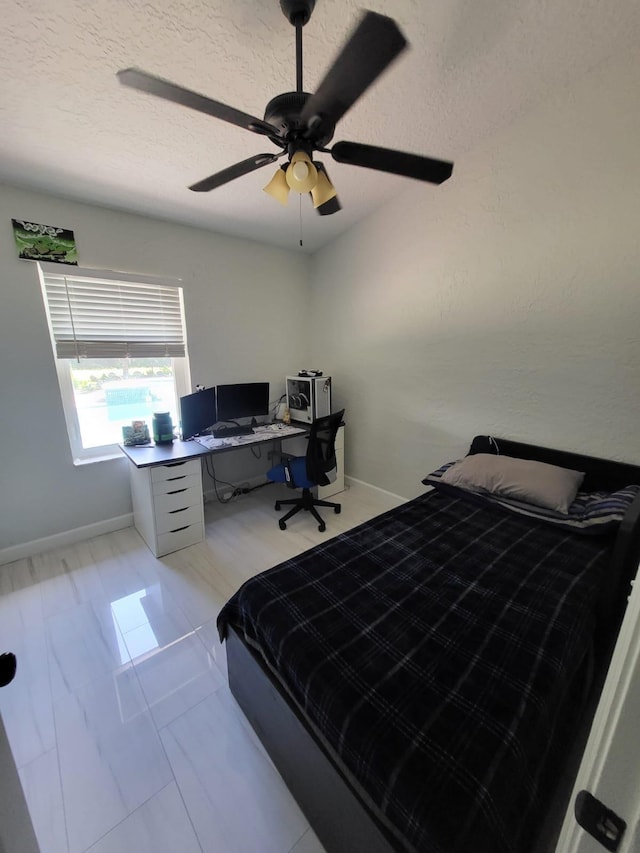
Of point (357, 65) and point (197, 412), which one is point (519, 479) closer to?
point (357, 65)

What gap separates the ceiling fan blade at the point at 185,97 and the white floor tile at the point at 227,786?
2.20 m

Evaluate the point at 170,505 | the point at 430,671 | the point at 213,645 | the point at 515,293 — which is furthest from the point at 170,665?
the point at 515,293

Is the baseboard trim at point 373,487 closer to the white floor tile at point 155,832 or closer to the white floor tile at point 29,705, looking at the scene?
the white floor tile at point 155,832

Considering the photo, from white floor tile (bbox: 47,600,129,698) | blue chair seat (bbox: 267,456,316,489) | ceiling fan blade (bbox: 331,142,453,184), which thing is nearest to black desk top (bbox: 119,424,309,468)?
blue chair seat (bbox: 267,456,316,489)

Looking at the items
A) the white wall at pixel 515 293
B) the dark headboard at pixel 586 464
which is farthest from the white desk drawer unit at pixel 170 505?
the dark headboard at pixel 586 464

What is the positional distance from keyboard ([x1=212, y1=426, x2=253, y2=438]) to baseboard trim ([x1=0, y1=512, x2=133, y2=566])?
95cm

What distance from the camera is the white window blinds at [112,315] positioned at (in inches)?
89.1

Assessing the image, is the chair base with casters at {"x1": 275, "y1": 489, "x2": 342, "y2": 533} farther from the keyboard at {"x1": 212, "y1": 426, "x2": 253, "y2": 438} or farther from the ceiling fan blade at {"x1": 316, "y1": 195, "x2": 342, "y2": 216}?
the ceiling fan blade at {"x1": 316, "y1": 195, "x2": 342, "y2": 216}

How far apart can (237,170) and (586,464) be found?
2.41 meters

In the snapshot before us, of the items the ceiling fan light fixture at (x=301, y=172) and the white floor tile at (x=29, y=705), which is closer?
the ceiling fan light fixture at (x=301, y=172)

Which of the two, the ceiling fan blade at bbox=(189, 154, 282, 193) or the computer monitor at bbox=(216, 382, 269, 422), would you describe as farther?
the computer monitor at bbox=(216, 382, 269, 422)

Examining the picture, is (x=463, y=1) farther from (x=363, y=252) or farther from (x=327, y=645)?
(x=327, y=645)

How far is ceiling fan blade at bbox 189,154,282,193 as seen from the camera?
1238mm

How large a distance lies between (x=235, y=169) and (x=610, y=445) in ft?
7.95
